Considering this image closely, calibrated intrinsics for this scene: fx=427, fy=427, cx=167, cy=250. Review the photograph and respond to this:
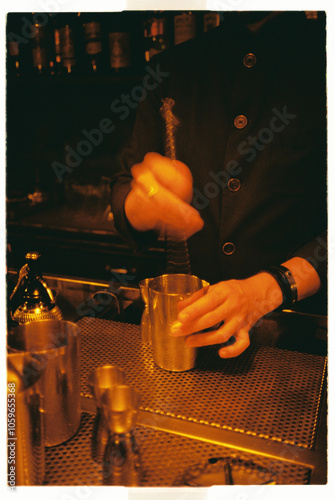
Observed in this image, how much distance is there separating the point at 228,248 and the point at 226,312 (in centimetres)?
54

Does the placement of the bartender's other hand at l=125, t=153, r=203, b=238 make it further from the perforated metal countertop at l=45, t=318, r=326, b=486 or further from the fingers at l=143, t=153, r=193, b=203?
the perforated metal countertop at l=45, t=318, r=326, b=486

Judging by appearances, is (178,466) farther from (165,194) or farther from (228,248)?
(228,248)

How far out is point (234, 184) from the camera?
4.14 feet

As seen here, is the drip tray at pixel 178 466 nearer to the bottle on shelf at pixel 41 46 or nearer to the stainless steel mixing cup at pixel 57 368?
the stainless steel mixing cup at pixel 57 368

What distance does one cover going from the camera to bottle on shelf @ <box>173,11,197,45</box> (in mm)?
1908

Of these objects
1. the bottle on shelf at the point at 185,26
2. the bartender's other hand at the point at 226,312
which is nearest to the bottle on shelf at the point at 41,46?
the bottle on shelf at the point at 185,26

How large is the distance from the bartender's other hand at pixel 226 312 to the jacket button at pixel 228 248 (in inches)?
15.1

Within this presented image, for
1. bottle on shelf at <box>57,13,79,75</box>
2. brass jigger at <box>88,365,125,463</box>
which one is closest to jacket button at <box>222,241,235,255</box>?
brass jigger at <box>88,365,125,463</box>

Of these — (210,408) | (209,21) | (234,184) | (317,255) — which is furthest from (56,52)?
(210,408)

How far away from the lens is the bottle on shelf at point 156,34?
1.99 meters

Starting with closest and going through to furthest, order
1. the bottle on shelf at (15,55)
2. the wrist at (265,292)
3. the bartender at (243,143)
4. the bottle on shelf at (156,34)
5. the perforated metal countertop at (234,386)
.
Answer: the perforated metal countertop at (234,386) < the wrist at (265,292) < the bartender at (243,143) < the bottle on shelf at (156,34) < the bottle on shelf at (15,55)

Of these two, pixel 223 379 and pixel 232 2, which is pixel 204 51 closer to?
pixel 232 2

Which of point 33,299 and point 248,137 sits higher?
point 248,137

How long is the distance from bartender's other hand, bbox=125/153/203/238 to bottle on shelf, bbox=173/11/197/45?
3.74 ft
